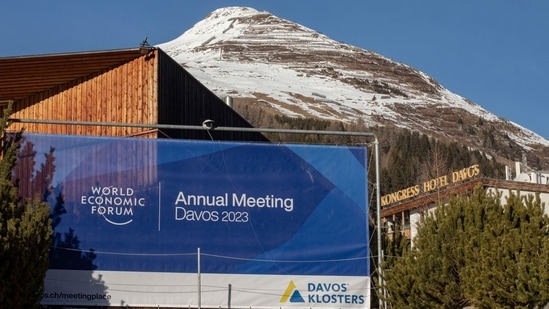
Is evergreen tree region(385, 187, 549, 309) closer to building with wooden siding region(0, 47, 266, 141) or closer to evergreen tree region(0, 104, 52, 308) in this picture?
evergreen tree region(0, 104, 52, 308)

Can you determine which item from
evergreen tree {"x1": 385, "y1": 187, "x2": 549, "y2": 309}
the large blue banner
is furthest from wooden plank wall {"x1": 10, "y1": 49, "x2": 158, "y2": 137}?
evergreen tree {"x1": 385, "y1": 187, "x2": 549, "y2": 309}

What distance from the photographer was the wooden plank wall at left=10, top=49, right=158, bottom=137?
2217 centimetres

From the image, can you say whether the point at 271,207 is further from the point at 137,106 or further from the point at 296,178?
the point at 137,106

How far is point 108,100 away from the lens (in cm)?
2277

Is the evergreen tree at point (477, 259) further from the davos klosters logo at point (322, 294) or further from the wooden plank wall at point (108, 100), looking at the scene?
the wooden plank wall at point (108, 100)

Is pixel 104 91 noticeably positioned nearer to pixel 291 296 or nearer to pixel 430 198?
pixel 291 296

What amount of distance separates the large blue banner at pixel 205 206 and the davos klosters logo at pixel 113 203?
19 mm

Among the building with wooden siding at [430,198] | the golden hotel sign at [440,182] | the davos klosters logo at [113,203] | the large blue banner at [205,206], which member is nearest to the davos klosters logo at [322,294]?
the large blue banner at [205,206]

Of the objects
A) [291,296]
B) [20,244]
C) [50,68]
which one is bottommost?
[291,296]

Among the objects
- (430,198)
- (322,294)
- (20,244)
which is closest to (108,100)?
(322,294)

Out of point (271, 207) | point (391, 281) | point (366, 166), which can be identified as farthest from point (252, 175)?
point (391, 281)

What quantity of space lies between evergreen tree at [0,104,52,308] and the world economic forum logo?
469 centimetres

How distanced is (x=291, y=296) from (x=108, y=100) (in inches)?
317

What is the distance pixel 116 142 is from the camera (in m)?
17.7
